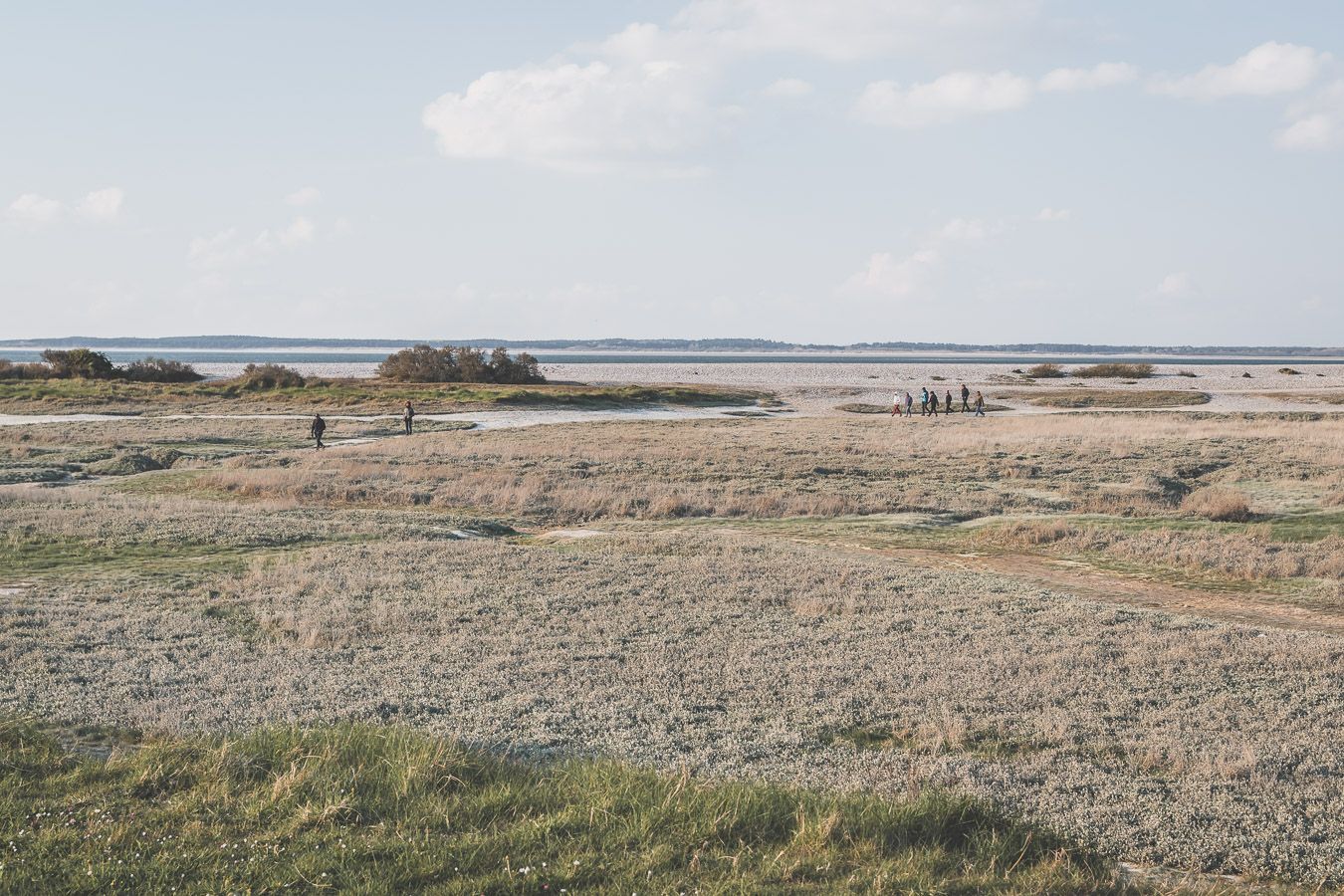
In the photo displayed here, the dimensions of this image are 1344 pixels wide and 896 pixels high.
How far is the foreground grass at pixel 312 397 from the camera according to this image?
217ft

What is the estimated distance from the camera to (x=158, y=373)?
308ft

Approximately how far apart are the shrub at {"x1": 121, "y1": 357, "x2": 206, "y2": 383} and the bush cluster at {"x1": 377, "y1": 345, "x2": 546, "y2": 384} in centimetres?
1727

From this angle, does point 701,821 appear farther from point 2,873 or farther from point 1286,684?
point 1286,684

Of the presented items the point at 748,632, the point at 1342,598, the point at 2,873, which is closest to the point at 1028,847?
the point at 2,873

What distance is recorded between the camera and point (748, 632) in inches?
516

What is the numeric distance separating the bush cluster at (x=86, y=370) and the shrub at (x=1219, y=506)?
8289cm

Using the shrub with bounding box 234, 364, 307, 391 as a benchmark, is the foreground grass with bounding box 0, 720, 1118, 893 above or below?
below

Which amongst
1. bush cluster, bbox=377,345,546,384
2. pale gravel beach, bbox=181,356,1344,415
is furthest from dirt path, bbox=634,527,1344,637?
bush cluster, bbox=377,345,546,384

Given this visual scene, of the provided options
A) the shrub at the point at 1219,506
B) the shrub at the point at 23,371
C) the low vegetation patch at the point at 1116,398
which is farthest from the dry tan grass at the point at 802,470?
the shrub at the point at 23,371

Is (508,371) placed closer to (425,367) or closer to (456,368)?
(456,368)

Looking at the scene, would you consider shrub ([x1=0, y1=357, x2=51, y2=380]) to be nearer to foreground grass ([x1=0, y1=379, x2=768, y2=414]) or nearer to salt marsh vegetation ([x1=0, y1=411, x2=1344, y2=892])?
foreground grass ([x1=0, y1=379, x2=768, y2=414])

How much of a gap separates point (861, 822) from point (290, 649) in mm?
7745

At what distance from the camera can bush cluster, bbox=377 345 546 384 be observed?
307 feet

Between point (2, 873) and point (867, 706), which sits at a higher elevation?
point (2, 873)
